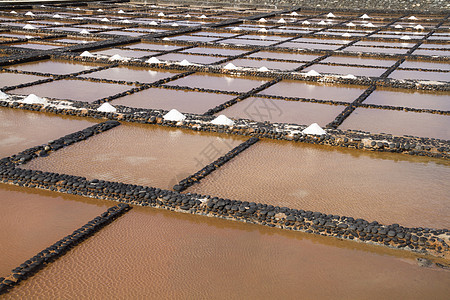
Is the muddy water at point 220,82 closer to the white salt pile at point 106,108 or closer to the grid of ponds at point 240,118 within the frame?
Result: the grid of ponds at point 240,118

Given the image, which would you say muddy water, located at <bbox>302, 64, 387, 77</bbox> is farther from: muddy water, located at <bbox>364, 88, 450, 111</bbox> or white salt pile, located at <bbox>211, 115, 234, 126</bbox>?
white salt pile, located at <bbox>211, 115, 234, 126</bbox>

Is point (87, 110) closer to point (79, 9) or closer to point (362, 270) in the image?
point (362, 270)

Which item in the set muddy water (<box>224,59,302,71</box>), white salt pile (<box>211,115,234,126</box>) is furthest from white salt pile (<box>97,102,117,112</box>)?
muddy water (<box>224,59,302,71</box>)

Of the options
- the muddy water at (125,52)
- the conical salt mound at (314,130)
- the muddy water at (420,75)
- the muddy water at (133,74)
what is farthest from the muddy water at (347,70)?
the conical salt mound at (314,130)

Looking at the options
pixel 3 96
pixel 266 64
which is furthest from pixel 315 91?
pixel 3 96

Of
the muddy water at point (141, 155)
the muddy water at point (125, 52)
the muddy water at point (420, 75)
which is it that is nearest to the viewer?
the muddy water at point (141, 155)

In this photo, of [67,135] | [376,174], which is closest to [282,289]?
[376,174]
